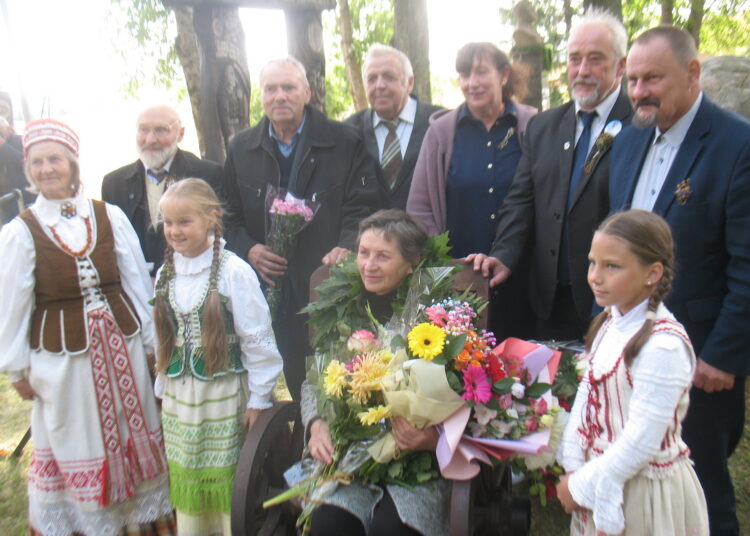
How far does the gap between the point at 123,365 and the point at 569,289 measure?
2218 millimetres

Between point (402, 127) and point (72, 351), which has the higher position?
point (402, 127)

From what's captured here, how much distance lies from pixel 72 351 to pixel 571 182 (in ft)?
8.10

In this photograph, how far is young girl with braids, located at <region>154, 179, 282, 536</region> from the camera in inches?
104

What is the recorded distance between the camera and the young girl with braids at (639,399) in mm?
1780

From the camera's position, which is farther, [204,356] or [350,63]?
[350,63]

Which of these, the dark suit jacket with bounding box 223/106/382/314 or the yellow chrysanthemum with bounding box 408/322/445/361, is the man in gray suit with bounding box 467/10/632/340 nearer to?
the yellow chrysanthemum with bounding box 408/322/445/361

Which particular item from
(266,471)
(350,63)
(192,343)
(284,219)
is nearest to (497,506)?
(266,471)

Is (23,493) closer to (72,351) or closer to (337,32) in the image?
(72,351)

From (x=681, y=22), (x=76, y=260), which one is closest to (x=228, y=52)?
(x=76, y=260)

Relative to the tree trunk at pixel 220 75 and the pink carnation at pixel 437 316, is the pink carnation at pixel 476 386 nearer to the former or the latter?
the pink carnation at pixel 437 316

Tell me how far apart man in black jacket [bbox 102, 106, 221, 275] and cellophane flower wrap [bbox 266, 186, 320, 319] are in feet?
1.47

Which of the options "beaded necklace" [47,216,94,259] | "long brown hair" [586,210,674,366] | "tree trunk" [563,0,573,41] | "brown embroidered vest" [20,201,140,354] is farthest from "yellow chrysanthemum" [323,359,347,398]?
"tree trunk" [563,0,573,41]

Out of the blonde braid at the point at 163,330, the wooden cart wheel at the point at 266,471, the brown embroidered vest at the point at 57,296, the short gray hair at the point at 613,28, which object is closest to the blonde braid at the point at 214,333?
the blonde braid at the point at 163,330

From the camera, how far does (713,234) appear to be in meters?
2.24
